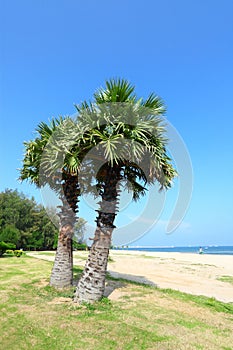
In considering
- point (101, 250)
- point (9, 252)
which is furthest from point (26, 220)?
→ point (101, 250)

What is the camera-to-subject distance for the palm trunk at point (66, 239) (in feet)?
36.8

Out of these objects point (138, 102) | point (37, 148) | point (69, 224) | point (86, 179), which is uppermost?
point (138, 102)

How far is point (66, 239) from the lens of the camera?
37.7 feet

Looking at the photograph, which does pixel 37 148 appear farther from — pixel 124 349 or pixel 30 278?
pixel 124 349

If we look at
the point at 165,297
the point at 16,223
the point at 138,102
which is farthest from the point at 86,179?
the point at 16,223

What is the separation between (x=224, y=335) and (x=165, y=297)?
12.5 ft

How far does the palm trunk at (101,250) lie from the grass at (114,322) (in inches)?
17.7

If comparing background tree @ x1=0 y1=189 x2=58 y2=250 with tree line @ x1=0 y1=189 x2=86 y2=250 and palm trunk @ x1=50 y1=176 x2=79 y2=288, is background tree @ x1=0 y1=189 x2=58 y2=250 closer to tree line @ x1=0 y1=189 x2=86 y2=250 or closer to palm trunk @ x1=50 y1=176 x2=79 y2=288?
tree line @ x1=0 y1=189 x2=86 y2=250

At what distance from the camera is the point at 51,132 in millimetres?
11445

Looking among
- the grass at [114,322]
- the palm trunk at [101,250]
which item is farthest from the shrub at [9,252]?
the palm trunk at [101,250]

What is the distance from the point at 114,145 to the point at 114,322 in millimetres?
5356

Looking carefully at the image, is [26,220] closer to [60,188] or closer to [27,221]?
[27,221]

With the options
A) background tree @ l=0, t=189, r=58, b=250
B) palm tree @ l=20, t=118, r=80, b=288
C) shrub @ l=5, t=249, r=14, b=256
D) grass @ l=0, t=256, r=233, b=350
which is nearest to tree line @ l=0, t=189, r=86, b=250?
background tree @ l=0, t=189, r=58, b=250

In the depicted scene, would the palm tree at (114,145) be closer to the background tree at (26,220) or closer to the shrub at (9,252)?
the shrub at (9,252)
